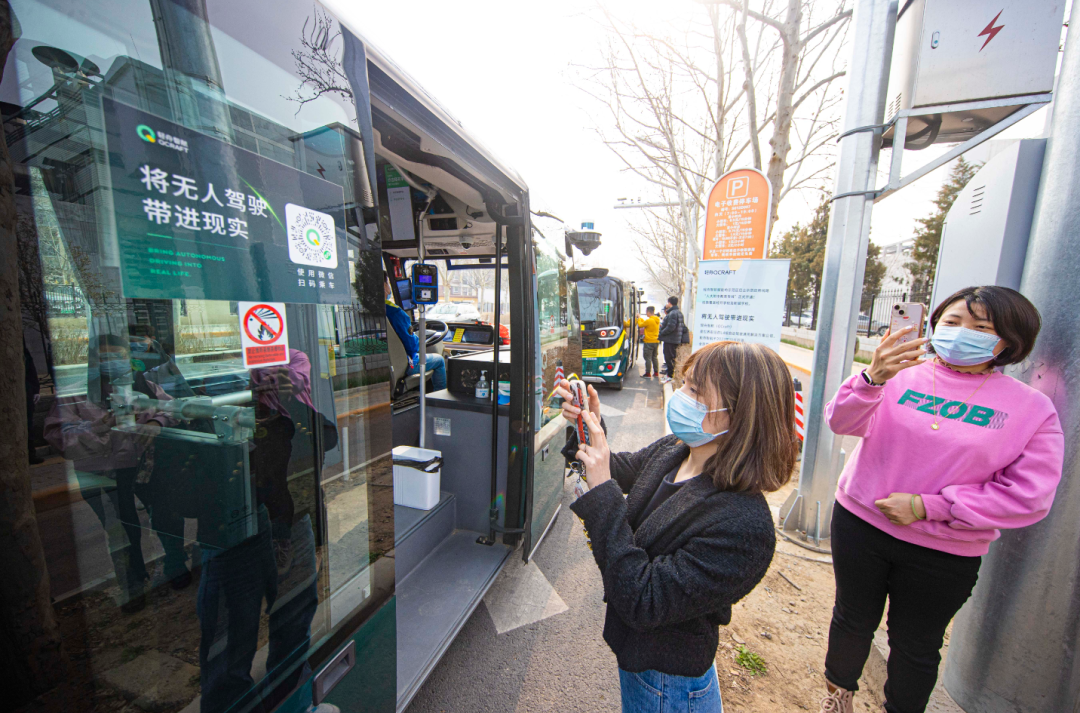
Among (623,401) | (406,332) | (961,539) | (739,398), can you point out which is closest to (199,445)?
(739,398)

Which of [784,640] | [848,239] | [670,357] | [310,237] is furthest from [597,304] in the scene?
[310,237]

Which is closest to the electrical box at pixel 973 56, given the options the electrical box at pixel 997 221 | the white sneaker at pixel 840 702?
the electrical box at pixel 997 221

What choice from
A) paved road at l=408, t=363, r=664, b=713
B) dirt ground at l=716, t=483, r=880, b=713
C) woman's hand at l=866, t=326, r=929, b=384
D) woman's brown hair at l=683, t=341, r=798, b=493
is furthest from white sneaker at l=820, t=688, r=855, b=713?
woman's brown hair at l=683, t=341, r=798, b=493

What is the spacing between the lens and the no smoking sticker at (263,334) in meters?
0.97

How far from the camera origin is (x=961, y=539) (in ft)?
5.47

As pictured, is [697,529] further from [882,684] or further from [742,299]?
[742,299]

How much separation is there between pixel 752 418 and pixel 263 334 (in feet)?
4.20

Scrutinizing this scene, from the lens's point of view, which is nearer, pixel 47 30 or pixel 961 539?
pixel 47 30

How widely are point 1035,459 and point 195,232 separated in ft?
8.71

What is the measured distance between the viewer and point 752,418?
120 centimetres

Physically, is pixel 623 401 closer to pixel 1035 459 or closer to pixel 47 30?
pixel 1035 459

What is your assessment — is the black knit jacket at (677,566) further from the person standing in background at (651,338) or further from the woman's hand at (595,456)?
the person standing in background at (651,338)

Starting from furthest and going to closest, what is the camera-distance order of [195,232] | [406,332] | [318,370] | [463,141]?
[406,332] → [463,141] → [318,370] → [195,232]

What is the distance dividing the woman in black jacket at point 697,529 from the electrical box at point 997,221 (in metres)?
1.70
